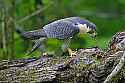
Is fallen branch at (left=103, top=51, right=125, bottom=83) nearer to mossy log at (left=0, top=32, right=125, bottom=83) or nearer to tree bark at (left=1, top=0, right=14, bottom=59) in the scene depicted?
mossy log at (left=0, top=32, right=125, bottom=83)

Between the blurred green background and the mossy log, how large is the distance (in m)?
1.26

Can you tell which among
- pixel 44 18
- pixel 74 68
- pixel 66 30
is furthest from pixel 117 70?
pixel 44 18

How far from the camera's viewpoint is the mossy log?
11.1ft

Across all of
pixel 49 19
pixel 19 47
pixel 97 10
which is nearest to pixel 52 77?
pixel 19 47

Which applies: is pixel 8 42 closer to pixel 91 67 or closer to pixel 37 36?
pixel 37 36

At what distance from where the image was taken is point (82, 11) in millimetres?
8148

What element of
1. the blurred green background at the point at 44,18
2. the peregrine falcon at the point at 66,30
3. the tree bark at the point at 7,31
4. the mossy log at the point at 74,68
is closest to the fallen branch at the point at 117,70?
the mossy log at the point at 74,68

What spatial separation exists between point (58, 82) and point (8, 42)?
9.36ft

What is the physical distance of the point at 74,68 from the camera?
3.46 metres

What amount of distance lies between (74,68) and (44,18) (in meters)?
3.39

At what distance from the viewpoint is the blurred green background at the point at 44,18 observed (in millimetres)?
6102

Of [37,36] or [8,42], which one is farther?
[8,42]

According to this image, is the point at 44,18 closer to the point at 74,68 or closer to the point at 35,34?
the point at 35,34

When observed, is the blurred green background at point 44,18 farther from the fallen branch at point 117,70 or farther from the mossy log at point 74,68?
the fallen branch at point 117,70
